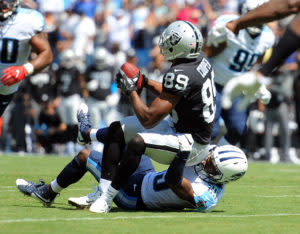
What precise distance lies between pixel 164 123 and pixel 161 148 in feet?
1.31

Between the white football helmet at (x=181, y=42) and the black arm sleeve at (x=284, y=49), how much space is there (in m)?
1.19

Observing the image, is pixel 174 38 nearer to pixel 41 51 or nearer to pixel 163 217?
pixel 163 217

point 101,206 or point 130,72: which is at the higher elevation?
point 130,72

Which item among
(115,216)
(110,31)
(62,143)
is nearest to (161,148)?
(115,216)

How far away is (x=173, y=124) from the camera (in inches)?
210

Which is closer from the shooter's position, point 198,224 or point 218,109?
point 198,224

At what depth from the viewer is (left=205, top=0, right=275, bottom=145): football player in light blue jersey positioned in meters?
8.41

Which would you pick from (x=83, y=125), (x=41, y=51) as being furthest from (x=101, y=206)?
(x=41, y=51)

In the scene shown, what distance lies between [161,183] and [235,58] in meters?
3.74

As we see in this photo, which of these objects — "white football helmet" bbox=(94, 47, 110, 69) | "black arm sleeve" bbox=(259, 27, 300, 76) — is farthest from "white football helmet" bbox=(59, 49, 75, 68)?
"black arm sleeve" bbox=(259, 27, 300, 76)

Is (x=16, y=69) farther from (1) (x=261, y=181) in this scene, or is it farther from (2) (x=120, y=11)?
(2) (x=120, y=11)

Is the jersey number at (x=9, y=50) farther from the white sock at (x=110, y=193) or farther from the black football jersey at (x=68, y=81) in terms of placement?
the black football jersey at (x=68, y=81)

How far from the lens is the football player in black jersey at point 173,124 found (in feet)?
16.4

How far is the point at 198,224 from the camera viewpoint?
4.65 m
